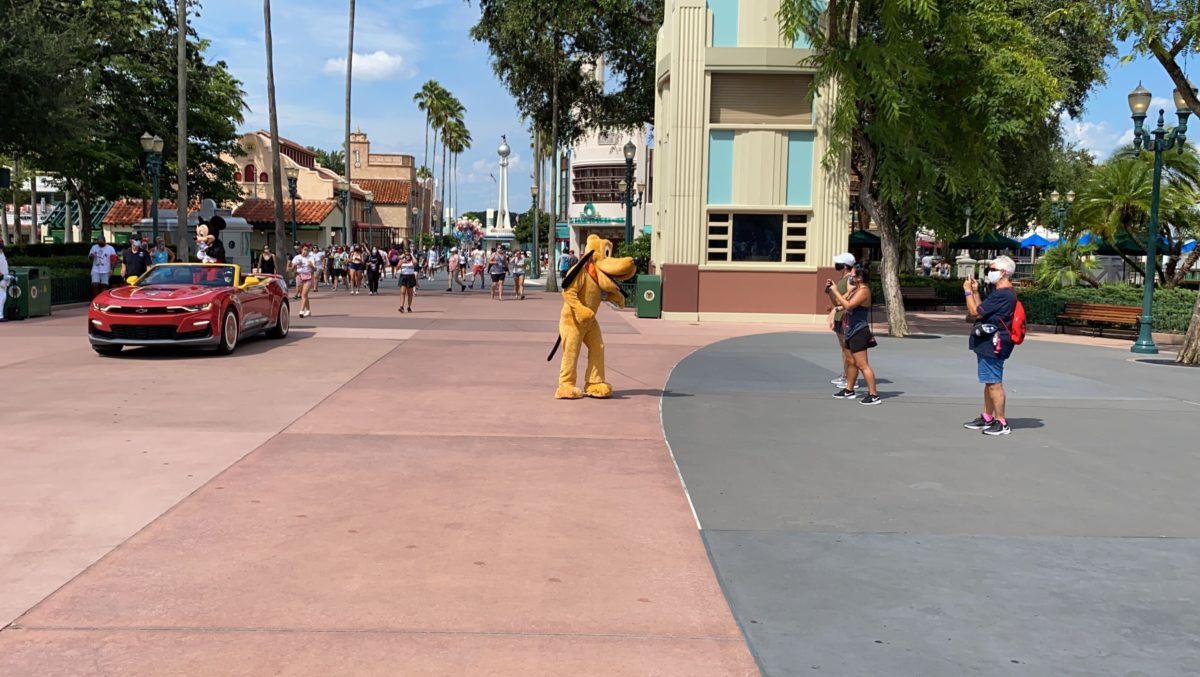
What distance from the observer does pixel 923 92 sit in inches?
839

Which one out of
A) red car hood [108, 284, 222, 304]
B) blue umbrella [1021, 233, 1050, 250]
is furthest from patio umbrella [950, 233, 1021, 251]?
red car hood [108, 284, 222, 304]

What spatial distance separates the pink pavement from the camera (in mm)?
4070

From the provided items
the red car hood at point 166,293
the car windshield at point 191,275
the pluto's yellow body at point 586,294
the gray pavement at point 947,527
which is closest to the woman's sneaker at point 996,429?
the gray pavement at point 947,527

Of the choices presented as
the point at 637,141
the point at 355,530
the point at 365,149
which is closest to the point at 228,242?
the point at 355,530

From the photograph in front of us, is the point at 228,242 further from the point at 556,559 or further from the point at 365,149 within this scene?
the point at 365,149

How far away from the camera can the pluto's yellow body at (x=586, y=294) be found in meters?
10.6

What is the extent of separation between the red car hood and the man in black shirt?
8.28m

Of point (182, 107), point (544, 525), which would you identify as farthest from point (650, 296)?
point (544, 525)

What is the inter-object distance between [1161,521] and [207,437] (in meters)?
A: 7.16

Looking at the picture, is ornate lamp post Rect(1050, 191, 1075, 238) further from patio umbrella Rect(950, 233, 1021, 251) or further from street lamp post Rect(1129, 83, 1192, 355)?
street lamp post Rect(1129, 83, 1192, 355)

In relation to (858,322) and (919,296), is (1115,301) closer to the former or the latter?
(919,296)

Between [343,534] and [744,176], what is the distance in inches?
758

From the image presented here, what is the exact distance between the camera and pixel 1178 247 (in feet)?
94.8

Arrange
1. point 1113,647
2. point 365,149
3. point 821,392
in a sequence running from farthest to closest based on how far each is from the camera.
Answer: point 365,149, point 821,392, point 1113,647
